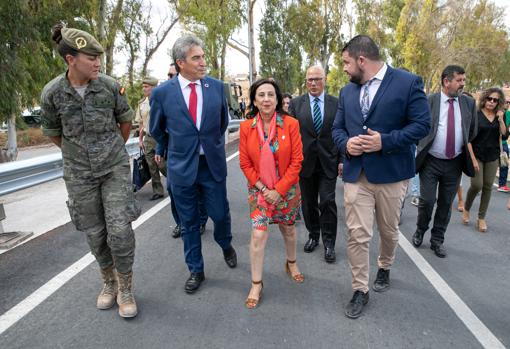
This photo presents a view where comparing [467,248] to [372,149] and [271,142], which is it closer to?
[372,149]

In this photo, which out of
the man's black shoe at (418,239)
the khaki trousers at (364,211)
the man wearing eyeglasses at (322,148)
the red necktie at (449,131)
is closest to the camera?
the khaki trousers at (364,211)

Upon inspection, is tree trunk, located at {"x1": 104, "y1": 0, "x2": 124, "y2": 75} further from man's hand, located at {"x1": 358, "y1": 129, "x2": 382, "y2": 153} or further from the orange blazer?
man's hand, located at {"x1": 358, "y1": 129, "x2": 382, "y2": 153}

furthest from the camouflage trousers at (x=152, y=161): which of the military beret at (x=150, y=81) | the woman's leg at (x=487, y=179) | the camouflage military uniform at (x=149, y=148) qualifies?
the woman's leg at (x=487, y=179)

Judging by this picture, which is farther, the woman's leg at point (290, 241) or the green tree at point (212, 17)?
the green tree at point (212, 17)

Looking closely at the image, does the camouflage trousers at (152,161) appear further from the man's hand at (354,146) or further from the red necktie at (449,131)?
the red necktie at (449,131)

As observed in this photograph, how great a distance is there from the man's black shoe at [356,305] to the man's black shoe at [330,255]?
835mm

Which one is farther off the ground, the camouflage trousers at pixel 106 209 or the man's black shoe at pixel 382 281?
the camouflage trousers at pixel 106 209

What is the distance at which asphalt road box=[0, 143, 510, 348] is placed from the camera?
2592mm

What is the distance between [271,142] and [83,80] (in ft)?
4.97

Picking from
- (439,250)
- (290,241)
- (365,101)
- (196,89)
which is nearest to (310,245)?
(290,241)

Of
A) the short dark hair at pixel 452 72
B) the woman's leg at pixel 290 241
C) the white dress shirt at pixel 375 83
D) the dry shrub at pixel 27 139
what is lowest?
the dry shrub at pixel 27 139

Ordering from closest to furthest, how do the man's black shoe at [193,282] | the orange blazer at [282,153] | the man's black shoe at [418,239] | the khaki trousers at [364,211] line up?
the khaki trousers at [364,211] < the orange blazer at [282,153] < the man's black shoe at [193,282] < the man's black shoe at [418,239]

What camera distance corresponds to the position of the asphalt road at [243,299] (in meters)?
2.59

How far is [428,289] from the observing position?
3.27 meters
